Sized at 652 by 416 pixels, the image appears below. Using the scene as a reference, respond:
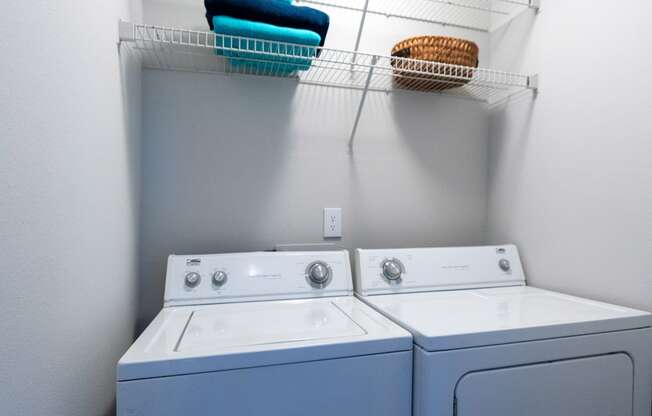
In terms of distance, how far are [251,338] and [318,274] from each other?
0.46 m

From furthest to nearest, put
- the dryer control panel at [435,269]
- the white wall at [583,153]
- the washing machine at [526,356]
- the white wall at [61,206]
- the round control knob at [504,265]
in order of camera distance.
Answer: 1. the round control knob at [504,265]
2. the dryer control panel at [435,269]
3. the white wall at [583,153]
4. the washing machine at [526,356]
5. the white wall at [61,206]

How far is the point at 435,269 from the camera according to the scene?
139 centimetres

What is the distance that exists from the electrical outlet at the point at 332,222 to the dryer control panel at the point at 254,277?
0.24 metres

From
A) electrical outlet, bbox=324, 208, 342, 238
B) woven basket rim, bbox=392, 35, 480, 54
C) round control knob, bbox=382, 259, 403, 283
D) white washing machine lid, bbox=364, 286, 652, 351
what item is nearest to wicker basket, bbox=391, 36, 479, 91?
woven basket rim, bbox=392, 35, 480, 54

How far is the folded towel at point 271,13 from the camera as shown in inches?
46.1

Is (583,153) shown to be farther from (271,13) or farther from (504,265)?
(271,13)

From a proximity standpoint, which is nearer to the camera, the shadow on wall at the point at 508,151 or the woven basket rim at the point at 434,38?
the woven basket rim at the point at 434,38

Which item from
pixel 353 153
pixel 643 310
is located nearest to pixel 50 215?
pixel 353 153

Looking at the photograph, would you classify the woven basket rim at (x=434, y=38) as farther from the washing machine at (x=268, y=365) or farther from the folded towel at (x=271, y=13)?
the washing machine at (x=268, y=365)

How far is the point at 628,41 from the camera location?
1.13 meters

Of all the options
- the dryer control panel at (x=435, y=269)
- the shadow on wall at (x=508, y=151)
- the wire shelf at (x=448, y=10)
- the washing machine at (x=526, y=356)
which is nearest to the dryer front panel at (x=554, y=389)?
the washing machine at (x=526, y=356)

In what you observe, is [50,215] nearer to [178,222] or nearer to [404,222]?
[178,222]

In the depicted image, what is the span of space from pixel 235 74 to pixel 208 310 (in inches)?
37.6

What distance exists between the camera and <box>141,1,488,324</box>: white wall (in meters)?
1.40
